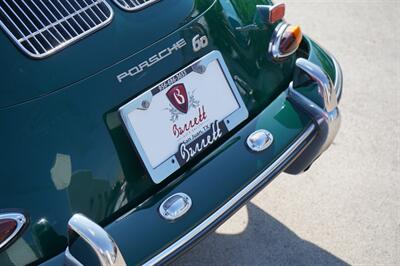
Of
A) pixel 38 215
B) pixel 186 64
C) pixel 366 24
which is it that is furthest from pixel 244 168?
pixel 366 24

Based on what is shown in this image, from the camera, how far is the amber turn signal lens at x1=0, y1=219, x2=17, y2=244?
1911 millimetres

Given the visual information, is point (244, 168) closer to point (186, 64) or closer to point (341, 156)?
point (186, 64)

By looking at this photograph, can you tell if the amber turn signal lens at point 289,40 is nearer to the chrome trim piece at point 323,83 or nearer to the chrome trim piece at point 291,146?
the chrome trim piece at point 323,83

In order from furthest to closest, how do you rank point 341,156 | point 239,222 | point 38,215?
1. point 341,156
2. point 239,222
3. point 38,215

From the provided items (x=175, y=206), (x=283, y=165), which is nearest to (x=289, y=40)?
(x=283, y=165)

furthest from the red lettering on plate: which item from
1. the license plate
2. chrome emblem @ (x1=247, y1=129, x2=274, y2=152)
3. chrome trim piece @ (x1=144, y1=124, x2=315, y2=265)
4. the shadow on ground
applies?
the shadow on ground

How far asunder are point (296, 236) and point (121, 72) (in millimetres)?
1615

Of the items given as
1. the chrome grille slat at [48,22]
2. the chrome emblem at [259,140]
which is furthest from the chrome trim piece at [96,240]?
the chrome emblem at [259,140]

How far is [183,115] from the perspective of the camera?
2406mm

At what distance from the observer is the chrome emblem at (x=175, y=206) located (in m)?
2.22

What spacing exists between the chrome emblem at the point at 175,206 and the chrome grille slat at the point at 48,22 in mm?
776

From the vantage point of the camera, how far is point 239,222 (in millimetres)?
3348

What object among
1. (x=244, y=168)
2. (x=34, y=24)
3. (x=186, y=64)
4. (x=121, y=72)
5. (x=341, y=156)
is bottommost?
(x=341, y=156)

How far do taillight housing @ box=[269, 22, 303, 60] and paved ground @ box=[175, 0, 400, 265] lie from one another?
1.11 meters
